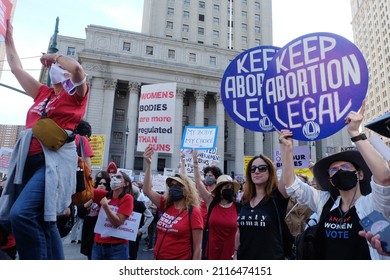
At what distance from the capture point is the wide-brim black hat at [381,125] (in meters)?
1.78

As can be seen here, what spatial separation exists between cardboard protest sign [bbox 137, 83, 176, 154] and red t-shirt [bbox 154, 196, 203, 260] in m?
1.51

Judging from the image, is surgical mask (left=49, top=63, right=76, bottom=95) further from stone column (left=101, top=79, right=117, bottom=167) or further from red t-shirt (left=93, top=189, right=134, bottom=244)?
stone column (left=101, top=79, right=117, bottom=167)

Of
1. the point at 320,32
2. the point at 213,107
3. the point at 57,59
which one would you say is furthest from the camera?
the point at 213,107

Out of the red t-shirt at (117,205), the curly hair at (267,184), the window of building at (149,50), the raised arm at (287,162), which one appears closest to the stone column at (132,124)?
the window of building at (149,50)

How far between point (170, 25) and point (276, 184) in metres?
52.1

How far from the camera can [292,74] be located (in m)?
3.27

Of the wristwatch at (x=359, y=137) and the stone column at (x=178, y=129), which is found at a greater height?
the stone column at (x=178, y=129)

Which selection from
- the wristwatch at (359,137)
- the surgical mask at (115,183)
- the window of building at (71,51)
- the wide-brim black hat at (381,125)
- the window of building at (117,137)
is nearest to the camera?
the wide-brim black hat at (381,125)

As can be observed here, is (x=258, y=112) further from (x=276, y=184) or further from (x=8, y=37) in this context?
(x=8, y=37)

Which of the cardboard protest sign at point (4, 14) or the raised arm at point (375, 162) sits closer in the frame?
the raised arm at point (375, 162)

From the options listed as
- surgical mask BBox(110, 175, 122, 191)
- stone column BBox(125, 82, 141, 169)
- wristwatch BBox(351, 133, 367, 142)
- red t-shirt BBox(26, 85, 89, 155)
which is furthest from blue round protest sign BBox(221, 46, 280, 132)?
stone column BBox(125, 82, 141, 169)

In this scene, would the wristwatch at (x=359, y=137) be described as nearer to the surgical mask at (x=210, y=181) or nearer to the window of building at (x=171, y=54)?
the surgical mask at (x=210, y=181)

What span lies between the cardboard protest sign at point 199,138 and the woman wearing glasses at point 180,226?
139 inches
